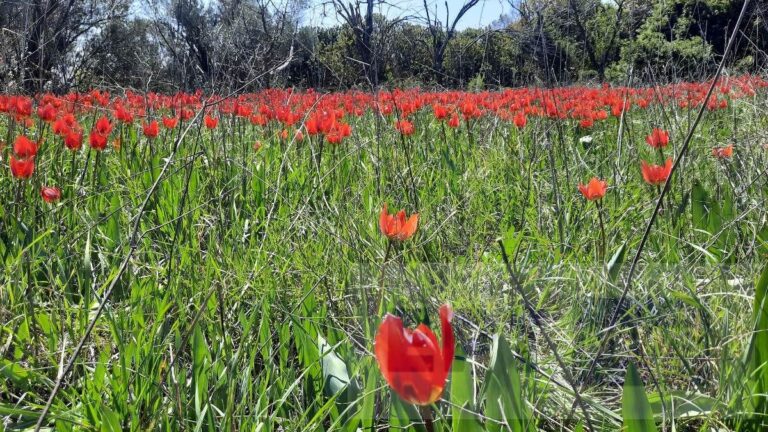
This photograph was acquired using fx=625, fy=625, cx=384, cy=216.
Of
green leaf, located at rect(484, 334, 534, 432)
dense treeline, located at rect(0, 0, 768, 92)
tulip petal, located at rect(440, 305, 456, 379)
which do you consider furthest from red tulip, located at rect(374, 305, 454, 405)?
dense treeline, located at rect(0, 0, 768, 92)

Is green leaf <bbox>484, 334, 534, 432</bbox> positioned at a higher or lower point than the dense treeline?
lower

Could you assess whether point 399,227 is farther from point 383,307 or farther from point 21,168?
point 21,168

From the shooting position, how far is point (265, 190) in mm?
2260

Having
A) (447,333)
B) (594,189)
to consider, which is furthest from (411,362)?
(594,189)

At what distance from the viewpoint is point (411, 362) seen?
49cm

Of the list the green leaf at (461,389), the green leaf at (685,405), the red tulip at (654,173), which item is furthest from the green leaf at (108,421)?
the red tulip at (654,173)

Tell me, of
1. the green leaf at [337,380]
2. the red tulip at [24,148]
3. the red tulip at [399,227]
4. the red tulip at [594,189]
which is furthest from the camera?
the red tulip at [24,148]

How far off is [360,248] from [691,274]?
31.0 inches

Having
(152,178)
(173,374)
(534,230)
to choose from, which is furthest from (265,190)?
(173,374)

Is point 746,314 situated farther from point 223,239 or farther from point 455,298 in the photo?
point 223,239

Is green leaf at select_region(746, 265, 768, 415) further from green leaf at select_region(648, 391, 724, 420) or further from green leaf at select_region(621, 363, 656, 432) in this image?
green leaf at select_region(621, 363, 656, 432)

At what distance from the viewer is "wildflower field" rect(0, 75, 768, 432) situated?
874 mm

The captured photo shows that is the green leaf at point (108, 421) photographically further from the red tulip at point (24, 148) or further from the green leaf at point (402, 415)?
the red tulip at point (24, 148)

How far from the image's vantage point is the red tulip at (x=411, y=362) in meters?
0.49
